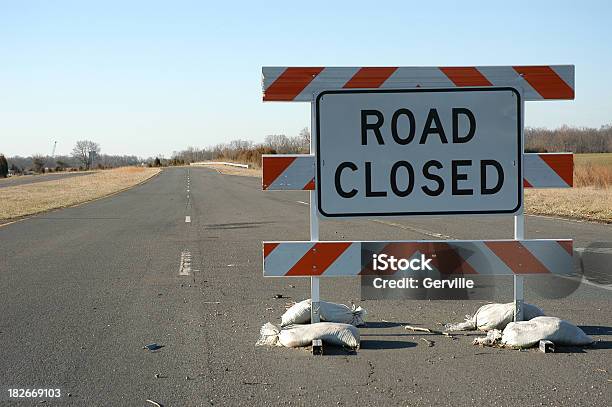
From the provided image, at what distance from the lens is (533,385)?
4.71m

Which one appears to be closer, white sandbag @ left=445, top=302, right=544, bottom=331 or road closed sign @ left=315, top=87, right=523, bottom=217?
road closed sign @ left=315, top=87, right=523, bottom=217

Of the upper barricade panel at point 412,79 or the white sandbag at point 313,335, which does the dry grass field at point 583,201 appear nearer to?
the upper barricade panel at point 412,79

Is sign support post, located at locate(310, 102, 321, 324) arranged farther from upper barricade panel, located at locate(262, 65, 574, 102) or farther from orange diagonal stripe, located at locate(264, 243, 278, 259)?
orange diagonal stripe, located at locate(264, 243, 278, 259)

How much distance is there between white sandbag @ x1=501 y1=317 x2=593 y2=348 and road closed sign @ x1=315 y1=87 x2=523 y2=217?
953 mm

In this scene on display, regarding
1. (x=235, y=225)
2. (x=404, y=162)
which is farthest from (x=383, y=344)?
(x=235, y=225)

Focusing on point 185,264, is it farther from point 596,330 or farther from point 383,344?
point 596,330

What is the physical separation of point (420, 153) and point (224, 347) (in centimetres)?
222

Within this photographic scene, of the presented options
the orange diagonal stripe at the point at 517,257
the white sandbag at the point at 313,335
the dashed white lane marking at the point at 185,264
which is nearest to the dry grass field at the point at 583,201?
the dashed white lane marking at the point at 185,264

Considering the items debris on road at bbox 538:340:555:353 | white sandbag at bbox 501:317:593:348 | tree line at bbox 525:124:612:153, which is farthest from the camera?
tree line at bbox 525:124:612:153

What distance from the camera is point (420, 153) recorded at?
18.8ft

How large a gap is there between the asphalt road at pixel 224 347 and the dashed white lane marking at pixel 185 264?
0.06m

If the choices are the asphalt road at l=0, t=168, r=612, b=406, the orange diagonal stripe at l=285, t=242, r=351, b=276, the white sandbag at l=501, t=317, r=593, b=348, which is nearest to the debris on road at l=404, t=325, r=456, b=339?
the asphalt road at l=0, t=168, r=612, b=406

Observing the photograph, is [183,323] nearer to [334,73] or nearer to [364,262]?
[364,262]

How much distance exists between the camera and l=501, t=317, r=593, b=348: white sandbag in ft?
18.3
